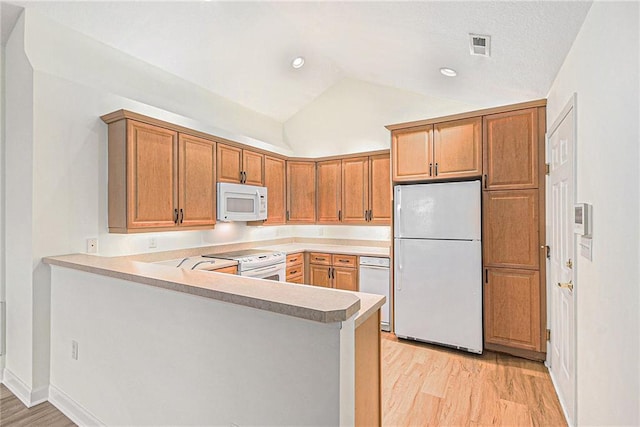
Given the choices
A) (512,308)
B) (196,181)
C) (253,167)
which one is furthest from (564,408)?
(253,167)

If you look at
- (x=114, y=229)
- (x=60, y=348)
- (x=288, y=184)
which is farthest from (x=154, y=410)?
(x=288, y=184)

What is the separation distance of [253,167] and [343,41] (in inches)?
68.8

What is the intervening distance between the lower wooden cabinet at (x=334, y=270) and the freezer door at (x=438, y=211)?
822 mm

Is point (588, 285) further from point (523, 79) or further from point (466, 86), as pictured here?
point (466, 86)

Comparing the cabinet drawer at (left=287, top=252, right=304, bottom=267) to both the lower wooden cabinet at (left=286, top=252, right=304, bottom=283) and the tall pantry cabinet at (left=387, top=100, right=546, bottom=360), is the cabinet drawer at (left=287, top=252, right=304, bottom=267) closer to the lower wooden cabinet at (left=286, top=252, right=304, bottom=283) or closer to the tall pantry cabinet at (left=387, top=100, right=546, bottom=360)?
the lower wooden cabinet at (left=286, top=252, right=304, bottom=283)

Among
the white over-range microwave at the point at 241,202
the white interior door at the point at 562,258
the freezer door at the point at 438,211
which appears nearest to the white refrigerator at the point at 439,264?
the freezer door at the point at 438,211

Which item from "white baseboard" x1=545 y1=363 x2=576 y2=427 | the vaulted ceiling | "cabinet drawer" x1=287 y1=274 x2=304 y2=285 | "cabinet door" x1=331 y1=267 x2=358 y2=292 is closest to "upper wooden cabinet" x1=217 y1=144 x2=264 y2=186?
the vaulted ceiling

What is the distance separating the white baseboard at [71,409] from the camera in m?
2.01

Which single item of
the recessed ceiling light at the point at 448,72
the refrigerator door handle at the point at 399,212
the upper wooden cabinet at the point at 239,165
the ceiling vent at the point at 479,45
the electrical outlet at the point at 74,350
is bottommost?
the electrical outlet at the point at 74,350

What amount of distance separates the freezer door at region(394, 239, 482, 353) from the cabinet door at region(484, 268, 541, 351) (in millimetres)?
109

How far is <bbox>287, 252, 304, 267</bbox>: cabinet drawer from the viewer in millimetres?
4074

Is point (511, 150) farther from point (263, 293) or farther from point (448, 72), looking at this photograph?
point (263, 293)

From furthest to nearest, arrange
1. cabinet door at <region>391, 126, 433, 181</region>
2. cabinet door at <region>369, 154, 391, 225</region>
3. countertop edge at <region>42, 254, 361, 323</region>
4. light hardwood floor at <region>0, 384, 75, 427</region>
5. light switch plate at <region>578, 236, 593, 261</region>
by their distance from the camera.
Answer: cabinet door at <region>369, 154, 391, 225</region> < cabinet door at <region>391, 126, 433, 181</region> < light hardwood floor at <region>0, 384, 75, 427</region> < light switch plate at <region>578, 236, 593, 261</region> < countertop edge at <region>42, 254, 361, 323</region>

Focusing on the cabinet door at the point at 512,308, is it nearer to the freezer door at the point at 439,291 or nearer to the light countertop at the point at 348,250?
the freezer door at the point at 439,291
